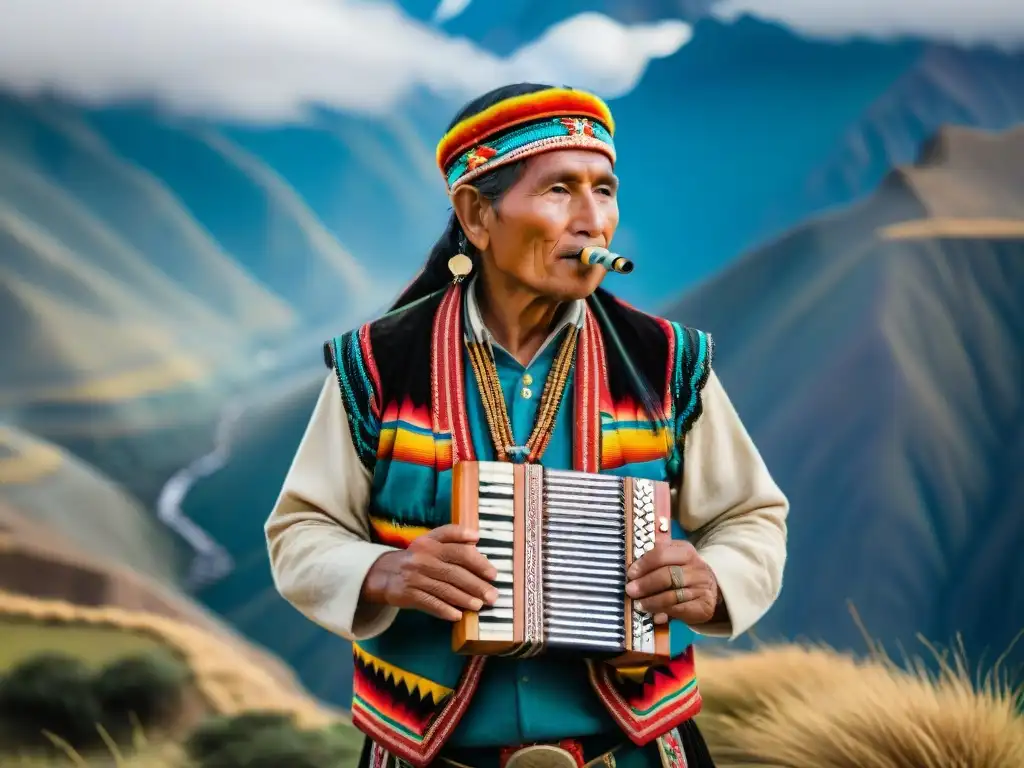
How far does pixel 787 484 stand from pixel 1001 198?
1.20 m

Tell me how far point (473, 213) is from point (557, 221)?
178 millimetres

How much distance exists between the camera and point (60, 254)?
4387 millimetres

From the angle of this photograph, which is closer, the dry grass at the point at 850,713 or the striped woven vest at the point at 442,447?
the striped woven vest at the point at 442,447

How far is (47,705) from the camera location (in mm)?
3832

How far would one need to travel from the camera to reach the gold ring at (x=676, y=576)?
1.94m

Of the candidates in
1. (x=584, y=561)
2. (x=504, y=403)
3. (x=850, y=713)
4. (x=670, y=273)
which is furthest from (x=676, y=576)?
(x=670, y=273)

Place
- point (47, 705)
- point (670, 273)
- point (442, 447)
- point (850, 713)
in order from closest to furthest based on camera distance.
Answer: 1. point (442, 447)
2. point (850, 713)
3. point (47, 705)
4. point (670, 273)

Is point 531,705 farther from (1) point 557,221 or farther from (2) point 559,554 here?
(1) point 557,221

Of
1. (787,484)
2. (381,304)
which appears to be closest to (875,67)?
(787,484)

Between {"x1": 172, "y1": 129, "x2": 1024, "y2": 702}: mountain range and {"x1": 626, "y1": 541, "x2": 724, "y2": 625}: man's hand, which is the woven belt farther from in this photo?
{"x1": 172, "y1": 129, "x2": 1024, "y2": 702}: mountain range

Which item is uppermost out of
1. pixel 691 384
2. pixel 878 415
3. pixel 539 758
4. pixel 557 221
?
pixel 878 415

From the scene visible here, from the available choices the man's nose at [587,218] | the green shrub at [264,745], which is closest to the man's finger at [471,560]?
the man's nose at [587,218]

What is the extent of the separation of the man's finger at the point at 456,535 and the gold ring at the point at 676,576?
0.90 ft

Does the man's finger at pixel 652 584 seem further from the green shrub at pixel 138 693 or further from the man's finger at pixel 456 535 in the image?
the green shrub at pixel 138 693
